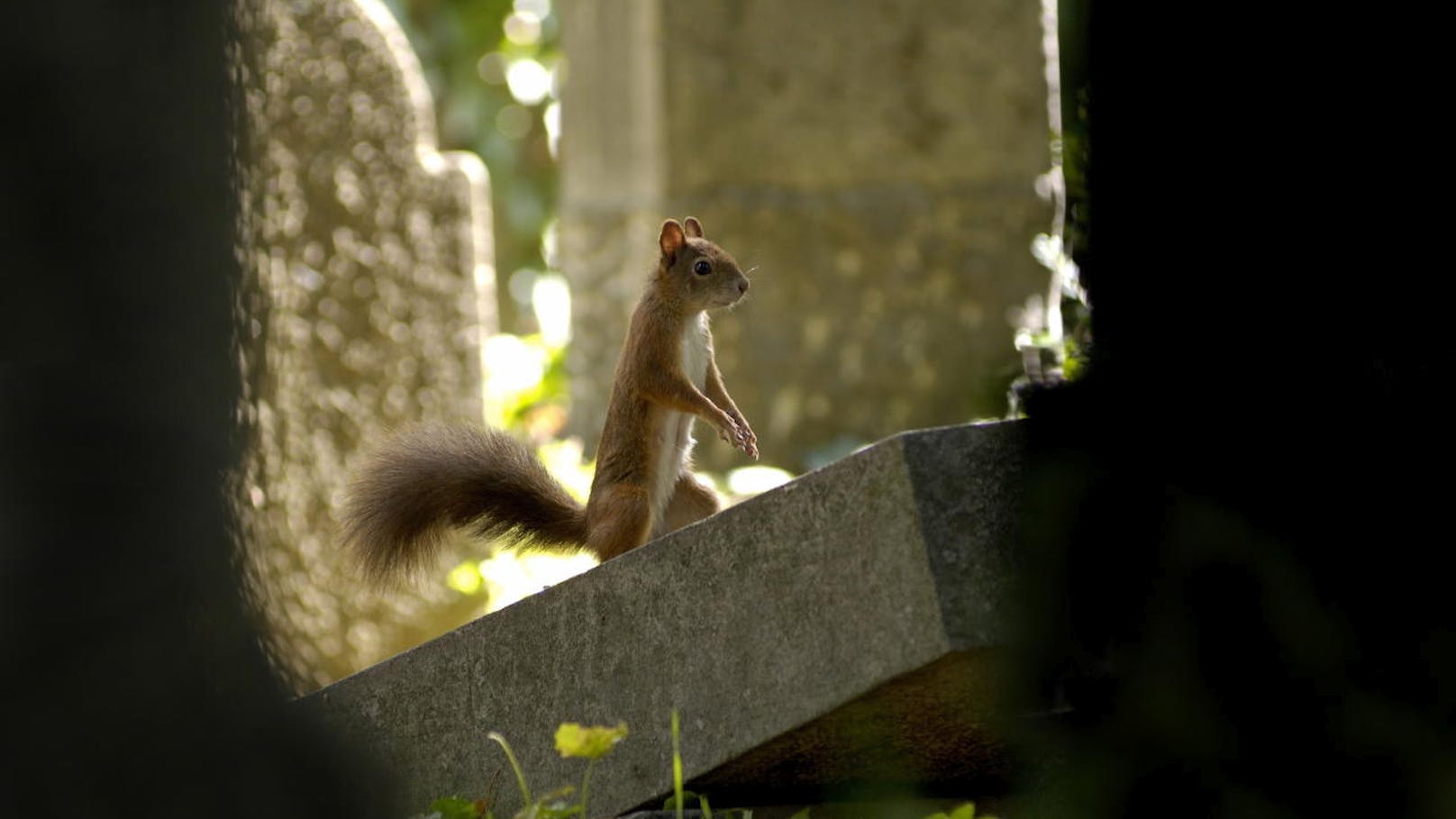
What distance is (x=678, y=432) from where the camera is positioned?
11.2ft

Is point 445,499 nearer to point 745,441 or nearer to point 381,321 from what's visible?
point 745,441

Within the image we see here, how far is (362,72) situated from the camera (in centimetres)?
593

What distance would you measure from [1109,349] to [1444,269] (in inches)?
12.5

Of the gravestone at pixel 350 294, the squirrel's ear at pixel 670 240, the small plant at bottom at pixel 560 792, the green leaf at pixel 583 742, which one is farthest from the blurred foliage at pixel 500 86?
the green leaf at pixel 583 742

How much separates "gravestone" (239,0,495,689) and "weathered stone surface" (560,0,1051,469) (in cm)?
89

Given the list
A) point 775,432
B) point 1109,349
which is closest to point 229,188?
point 1109,349

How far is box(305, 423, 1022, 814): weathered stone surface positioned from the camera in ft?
7.09

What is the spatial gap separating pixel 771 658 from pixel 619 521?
2.95 ft

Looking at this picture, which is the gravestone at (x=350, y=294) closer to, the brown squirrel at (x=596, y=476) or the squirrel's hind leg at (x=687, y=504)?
the brown squirrel at (x=596, y=476)

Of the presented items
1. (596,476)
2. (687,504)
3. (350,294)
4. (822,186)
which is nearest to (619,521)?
(596,476)

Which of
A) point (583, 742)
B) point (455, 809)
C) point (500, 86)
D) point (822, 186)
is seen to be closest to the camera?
point (583, 742)

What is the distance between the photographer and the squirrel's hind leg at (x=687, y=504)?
340 centimetres

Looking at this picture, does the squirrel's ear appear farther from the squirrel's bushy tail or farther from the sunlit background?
the sunlit background

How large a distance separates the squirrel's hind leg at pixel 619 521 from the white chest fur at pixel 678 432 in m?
0.06
